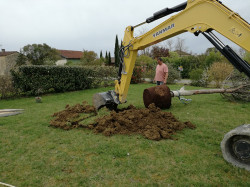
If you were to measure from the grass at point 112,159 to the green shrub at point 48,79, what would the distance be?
231 inches

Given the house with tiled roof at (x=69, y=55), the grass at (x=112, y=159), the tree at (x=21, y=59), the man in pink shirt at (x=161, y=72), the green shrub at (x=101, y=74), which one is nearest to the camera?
the grass at (x=112, y=159)

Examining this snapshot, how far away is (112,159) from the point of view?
3025 mm

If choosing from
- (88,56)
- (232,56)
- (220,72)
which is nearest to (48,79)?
(232,56)

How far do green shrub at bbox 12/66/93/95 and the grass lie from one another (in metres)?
5.86

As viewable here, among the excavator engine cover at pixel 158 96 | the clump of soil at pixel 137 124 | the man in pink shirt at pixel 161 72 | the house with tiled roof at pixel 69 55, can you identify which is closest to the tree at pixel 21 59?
the house with tiled roof at pixel 69 55

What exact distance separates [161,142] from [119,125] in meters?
1.13

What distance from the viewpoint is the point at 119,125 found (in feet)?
14.0

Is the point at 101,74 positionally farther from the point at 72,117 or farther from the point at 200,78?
the point at 72,117

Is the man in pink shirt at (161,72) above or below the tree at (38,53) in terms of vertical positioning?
below

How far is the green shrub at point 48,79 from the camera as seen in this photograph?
973 cm

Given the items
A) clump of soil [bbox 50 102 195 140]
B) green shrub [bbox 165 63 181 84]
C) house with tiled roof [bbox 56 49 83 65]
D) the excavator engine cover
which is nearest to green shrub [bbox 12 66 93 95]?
clump of soil [bbox 50 102 195 140]

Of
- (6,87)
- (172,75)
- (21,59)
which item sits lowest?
(6,87)

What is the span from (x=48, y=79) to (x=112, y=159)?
29.3 feet

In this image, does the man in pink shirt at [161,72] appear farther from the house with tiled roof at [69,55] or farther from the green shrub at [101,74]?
the house with tiled roof at [69,55]
